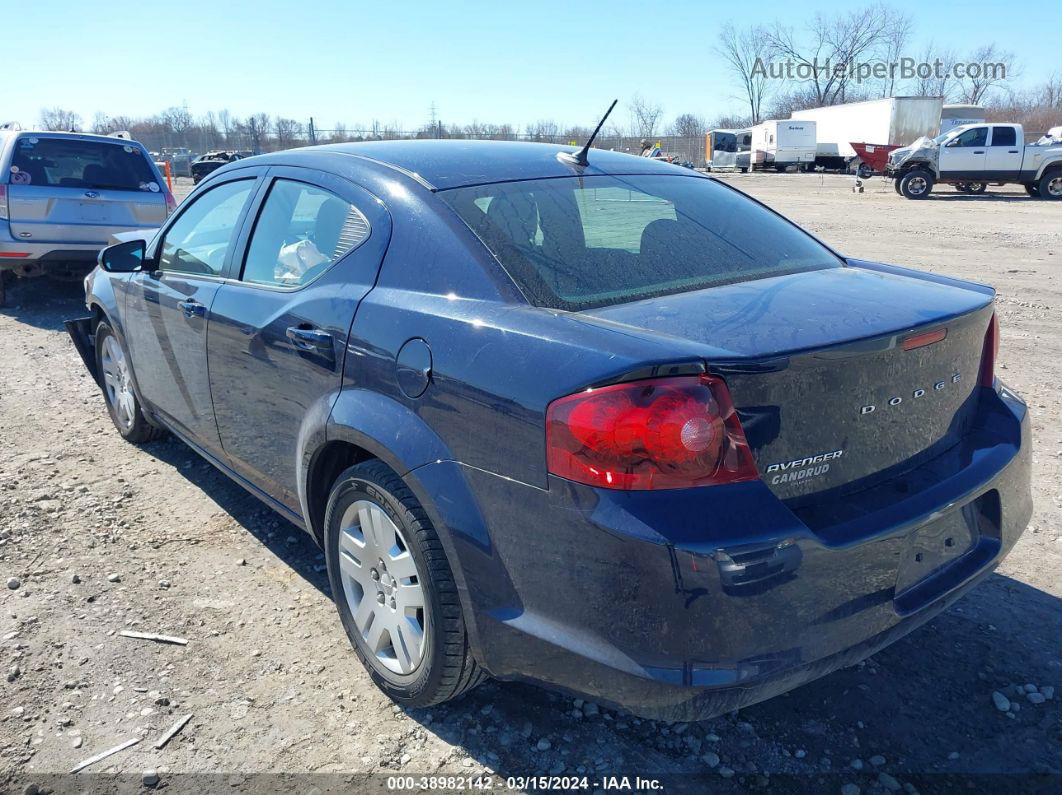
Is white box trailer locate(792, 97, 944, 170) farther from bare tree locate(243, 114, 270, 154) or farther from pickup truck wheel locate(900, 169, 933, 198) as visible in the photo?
bare tree locate(243, 114, 270, 154)

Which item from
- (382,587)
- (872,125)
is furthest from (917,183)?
(382,587)

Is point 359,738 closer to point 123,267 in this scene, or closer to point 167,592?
point 167,592

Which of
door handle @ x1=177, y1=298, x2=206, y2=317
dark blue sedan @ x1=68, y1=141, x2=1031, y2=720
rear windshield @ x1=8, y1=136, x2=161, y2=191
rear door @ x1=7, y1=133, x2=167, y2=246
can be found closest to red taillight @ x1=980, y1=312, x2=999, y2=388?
dark blue sedan @ x1=68, y1=141, x2=1031, y2=720

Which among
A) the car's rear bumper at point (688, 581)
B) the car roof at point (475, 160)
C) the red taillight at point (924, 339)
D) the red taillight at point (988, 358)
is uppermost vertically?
the car roof at point (475, 160)

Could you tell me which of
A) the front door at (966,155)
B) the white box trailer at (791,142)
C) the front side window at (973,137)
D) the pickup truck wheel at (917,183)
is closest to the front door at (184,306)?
the pickup truck wheel at (917,183)

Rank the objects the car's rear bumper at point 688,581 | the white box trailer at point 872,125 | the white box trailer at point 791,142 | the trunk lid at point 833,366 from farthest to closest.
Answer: the white box trailer at point 791,142 < the white box trailer at point 872,125 < the trunk lid at point 833,366 < the car's rear bumper at point 688,581

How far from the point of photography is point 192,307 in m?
3.56

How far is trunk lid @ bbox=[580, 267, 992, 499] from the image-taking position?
6.57 feet

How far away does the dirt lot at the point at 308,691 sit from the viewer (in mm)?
2416

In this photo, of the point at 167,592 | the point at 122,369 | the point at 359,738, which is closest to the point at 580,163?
the point at 359,738

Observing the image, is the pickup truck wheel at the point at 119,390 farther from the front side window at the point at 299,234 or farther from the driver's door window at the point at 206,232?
the front side window at the point at 299,234

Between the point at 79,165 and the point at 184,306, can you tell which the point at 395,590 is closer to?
the point at 184,306

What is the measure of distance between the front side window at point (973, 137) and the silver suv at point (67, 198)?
947 inches

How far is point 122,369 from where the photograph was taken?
187 inches
